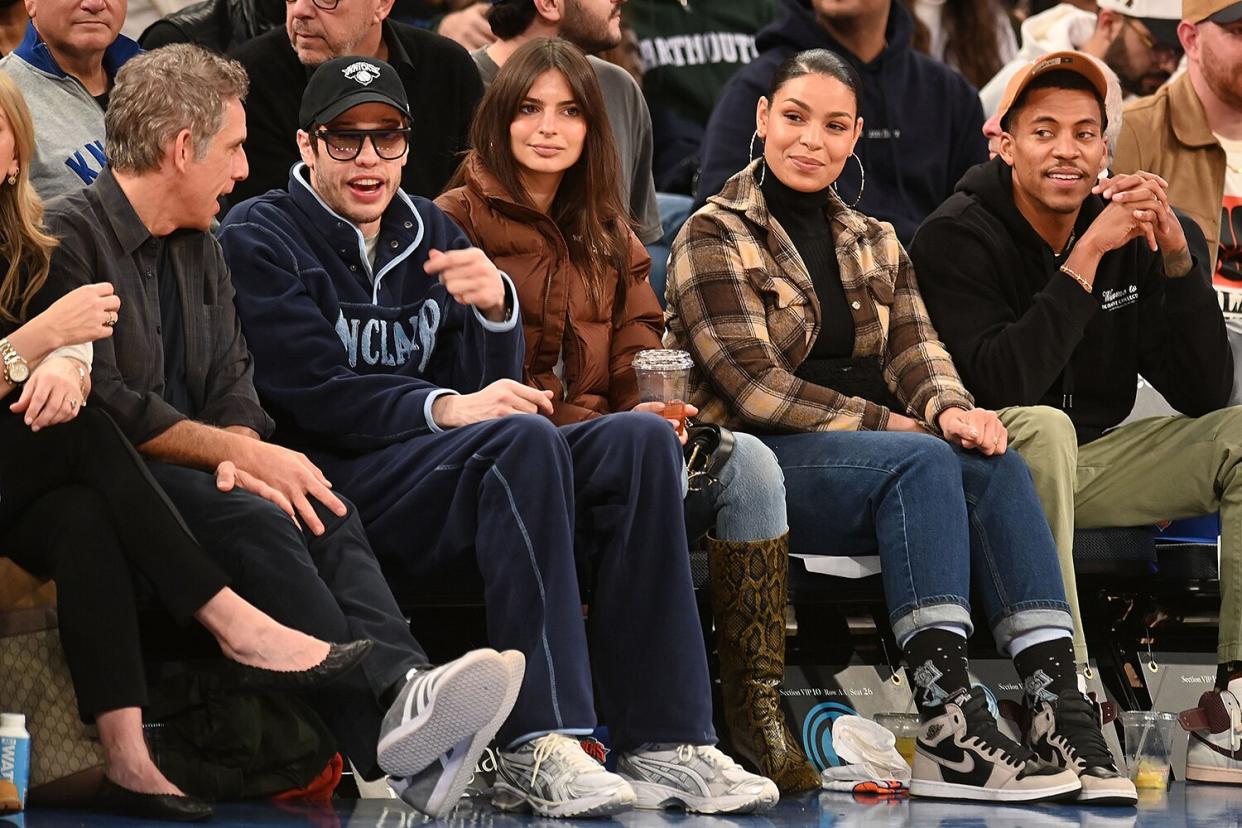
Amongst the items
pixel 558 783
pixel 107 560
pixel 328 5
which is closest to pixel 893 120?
pixel 328 5


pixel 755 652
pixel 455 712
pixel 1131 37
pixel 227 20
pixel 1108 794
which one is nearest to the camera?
pixel 455 712

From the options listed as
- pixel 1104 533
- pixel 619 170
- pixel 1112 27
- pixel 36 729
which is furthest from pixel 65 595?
pixel 1112 27

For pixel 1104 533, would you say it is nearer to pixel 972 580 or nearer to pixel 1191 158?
pixel 972 580

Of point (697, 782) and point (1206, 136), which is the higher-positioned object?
point (1206, 136)

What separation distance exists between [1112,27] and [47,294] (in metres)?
4.43

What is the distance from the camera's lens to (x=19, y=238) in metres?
3.53

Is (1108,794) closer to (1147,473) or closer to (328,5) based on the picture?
(1147,473)

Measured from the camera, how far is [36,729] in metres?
3.45

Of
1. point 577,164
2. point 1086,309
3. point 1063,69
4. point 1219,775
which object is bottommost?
point 1219,775

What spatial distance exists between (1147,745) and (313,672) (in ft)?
6.78

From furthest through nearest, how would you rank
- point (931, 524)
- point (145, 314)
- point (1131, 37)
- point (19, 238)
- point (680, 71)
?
point (1131, 37)
point (680, 71)
point (931, 524)
point (145, 314)
point (19, 238)

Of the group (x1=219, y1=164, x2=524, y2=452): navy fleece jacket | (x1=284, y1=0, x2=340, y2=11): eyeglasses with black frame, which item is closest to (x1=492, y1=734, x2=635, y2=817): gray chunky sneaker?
(x1=219, y1=164, x2=524, y2=452): navy fleece jacket

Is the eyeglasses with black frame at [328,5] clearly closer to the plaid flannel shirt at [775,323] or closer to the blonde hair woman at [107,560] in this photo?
the plaid flannel shirt at [775,323]

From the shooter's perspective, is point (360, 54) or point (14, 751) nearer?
point (14, 751)
